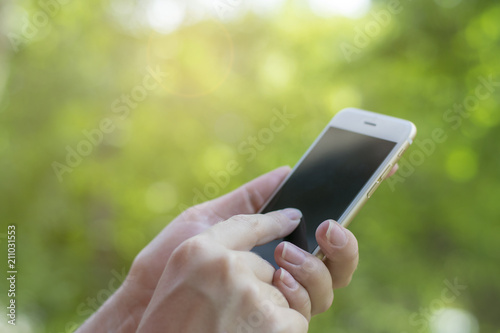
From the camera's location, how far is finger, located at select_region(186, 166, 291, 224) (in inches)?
47.8

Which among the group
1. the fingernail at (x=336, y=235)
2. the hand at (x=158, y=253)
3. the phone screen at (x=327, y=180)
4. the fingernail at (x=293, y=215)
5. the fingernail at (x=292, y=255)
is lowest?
the hand at (x=158, y=253)

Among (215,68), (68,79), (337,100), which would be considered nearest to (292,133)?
(337,100)

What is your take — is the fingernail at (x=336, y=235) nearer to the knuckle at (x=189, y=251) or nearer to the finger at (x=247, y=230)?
the finger at (x=247, y=230)

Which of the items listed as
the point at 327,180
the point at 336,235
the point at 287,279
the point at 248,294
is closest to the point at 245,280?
the point at 248,294

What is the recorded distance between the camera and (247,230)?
2.49 ft

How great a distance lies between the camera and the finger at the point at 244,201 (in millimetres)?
1214

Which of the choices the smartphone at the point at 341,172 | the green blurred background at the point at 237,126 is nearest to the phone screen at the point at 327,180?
the smartphone at the point at 341,172

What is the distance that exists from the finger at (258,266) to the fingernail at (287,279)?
2cm

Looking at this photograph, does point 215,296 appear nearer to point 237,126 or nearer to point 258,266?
point 258,266

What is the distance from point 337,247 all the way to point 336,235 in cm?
3

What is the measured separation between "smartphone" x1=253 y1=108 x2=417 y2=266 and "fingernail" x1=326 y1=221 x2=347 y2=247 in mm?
74

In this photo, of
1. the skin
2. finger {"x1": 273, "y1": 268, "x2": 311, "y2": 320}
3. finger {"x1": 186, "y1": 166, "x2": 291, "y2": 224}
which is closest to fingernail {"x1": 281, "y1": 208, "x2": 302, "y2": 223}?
the skin

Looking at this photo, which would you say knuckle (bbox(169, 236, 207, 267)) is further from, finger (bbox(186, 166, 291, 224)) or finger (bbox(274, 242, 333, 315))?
finger (bbox(186, 166, 291, 224))

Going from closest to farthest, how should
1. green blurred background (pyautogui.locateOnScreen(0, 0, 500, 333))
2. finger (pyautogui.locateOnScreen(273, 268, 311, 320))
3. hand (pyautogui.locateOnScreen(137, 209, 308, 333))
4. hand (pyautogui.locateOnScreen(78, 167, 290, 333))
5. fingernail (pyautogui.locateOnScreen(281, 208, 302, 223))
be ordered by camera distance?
hand (pyautogui.locateOnScreen(137, 209, 308, 333))
finger (pyautogui.locateOnScreen(273, 268, 311, 320))
fingernail (pyautogui.locateOnScreen(281, 208, 302, 223))
hand (pyautogui.locateOnScreen(78, 167, 290, 333))
green blurred background (pyautogui.locateOnScreen(0, 0, 500, 333))
